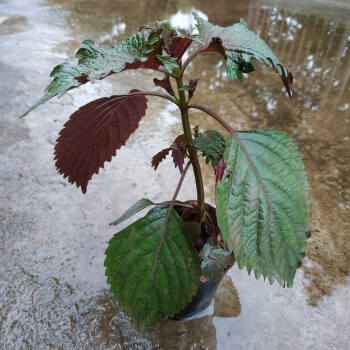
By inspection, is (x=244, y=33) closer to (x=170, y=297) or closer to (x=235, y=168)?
(x=235, y=168)

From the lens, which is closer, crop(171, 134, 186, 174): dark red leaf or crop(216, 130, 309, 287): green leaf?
crop(216, 130, 309, 287): green leaf

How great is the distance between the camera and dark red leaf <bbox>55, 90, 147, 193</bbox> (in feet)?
2.42

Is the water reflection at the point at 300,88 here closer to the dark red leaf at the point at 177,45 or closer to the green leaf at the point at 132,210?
the green leaf at the point at 132,210

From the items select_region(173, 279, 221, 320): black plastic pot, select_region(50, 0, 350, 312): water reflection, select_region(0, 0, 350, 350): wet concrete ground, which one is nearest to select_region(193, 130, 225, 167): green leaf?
select_region(173, 279, 221, 320): black plastic pot

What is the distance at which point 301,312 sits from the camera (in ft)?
3.76

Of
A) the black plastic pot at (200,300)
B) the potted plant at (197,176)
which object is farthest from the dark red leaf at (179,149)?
the black plastic pot at (200,300)

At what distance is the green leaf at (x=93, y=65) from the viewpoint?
20.4 inches

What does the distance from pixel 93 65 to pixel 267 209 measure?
0.40 meters

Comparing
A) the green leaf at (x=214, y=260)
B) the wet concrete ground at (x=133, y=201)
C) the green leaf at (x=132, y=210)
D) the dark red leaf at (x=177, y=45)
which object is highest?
the dark red leaf at (x=177, y=45)

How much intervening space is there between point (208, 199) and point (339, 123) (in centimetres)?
111

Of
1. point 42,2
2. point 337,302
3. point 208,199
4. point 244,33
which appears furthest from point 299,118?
point 42,2

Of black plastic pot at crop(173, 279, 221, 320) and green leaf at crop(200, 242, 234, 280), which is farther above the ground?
green leaf at crop(200, 242, 234, 280)

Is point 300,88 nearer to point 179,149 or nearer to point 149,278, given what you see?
point 179,149

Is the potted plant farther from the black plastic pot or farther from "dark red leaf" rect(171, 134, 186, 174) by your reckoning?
the black plastic pot
